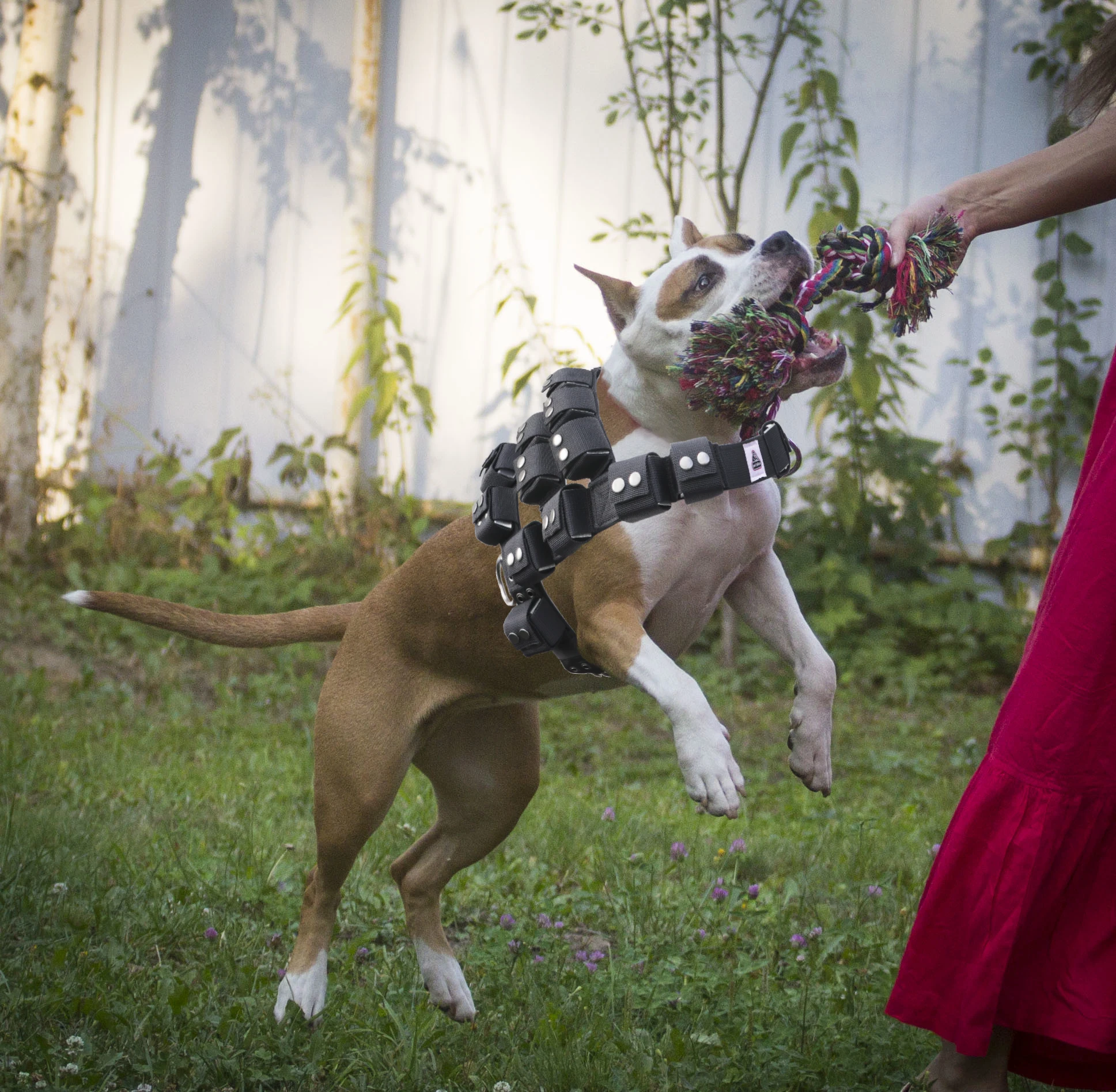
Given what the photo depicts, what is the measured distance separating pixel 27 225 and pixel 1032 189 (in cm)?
593

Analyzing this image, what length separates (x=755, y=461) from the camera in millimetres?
2041

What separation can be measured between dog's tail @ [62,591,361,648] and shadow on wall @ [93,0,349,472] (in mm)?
4827

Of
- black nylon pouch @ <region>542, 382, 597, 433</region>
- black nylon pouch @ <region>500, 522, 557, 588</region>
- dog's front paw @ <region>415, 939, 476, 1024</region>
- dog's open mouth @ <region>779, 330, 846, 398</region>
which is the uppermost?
dog's open mouth @ <region>779, 330, 846, 398</region>

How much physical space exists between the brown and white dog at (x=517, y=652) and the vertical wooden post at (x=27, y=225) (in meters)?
4.35

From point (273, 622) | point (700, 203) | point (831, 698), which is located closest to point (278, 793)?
point (273, 622)

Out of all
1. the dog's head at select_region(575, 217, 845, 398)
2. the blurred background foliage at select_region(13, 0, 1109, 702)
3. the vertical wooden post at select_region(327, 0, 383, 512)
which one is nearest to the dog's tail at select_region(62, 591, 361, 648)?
the dog's head at select_region(575, 217, 845, 398)

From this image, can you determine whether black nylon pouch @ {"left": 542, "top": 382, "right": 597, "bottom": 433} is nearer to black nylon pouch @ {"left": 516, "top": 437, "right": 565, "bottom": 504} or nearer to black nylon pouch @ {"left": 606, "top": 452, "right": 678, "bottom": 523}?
black nylon pouch @ {"left": 516, "top": 437, "right": 565, "bottom": 504}

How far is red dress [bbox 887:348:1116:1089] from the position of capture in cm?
173

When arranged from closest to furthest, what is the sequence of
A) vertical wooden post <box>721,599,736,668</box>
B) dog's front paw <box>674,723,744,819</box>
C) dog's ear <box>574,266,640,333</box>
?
dog's front paw <box>674,723,744,819</box>, dog's ear <box>574,266,640,333</box>, vertical wooden post <box>721,599,736,668</box>

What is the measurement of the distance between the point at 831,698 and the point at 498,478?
Answer: 749mm

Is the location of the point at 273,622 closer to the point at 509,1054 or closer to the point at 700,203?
the point at 509,1054

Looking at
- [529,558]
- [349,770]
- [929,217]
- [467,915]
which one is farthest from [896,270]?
[467,915]

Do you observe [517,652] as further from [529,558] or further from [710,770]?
[710,770]

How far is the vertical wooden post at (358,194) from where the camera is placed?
6.92m
